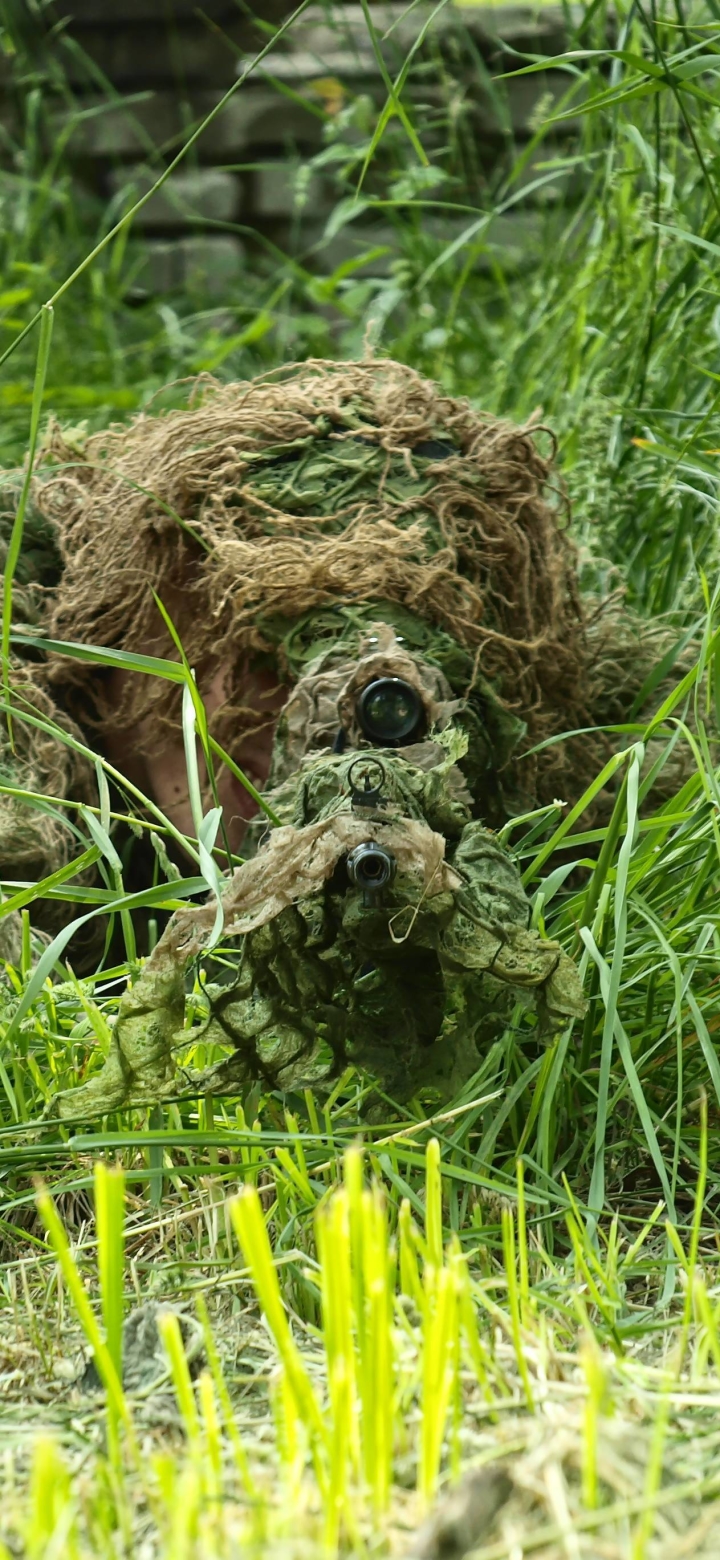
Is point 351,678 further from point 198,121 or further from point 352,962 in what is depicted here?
point 198,121

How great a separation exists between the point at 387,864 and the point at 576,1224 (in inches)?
9.3

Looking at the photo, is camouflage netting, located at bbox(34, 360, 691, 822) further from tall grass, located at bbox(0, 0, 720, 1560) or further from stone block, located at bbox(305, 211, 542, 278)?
stone block, located at bbox(305, 211, 542, 278)

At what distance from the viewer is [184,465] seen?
145cm

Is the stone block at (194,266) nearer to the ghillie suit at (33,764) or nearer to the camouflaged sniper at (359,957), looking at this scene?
the ghillie suit at (33,764)

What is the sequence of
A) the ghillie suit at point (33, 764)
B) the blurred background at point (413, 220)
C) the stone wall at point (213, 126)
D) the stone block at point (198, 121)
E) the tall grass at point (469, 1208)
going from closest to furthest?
the tall grass at point (469, 1208) → the ghillie suit at point (33, 764) → the blurred background at point (413, 220) → the stone wall at point (213, 126) → the stone block at point (198, 121)

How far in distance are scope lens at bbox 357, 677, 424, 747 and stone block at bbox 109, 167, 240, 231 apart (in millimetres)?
3087

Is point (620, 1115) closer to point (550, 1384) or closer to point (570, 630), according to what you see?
point (550, 1384)

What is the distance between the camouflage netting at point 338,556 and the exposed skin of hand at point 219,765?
1 cm

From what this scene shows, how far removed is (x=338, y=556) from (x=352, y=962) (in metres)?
0.48

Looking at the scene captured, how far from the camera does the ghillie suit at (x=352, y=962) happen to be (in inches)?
37.0

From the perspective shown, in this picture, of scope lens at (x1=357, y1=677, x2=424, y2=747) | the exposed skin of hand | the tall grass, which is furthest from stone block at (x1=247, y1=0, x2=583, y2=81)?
scope lens at (x1=357, y1=677, x2=424, y2=747)

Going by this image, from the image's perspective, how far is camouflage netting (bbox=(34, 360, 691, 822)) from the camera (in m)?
1.36

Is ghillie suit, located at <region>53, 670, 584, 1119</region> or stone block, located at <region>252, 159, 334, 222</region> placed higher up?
ghillie suit, located at <region>53, 670, 584, 1119</region>

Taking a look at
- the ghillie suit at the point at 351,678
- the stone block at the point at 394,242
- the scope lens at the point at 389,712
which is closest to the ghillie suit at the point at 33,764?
the ghillie suit at the point at 351,678
